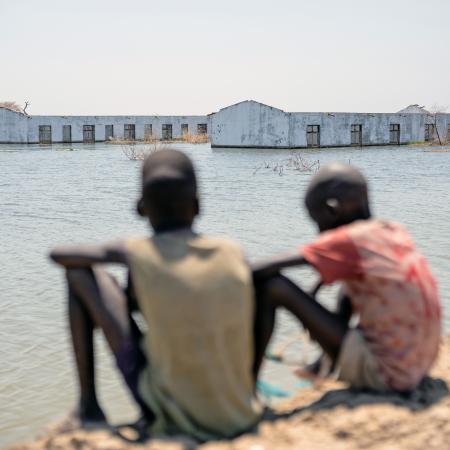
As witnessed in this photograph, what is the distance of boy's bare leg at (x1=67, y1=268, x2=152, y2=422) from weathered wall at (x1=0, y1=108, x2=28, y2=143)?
42334mm

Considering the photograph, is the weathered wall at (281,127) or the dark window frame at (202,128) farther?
the dark window frame at (202,128)

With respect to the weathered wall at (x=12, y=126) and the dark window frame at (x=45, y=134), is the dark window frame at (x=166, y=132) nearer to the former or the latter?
the dark window frame at (x=45, y=134)

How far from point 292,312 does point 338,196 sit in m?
0.44

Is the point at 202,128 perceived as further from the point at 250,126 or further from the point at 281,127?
the point at 281,127

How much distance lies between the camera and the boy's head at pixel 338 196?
2.45 metres

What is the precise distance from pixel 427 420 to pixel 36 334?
280cm

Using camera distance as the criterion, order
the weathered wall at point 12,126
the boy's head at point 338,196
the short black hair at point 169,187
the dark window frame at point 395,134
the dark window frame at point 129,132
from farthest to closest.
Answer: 1. the dark window frame at point 129,132
2. the weathered wall at point 12,126
3. the dark window frame at point 395,134
4. the boy's head at point 338,196
5. the short black hair at point 169,187

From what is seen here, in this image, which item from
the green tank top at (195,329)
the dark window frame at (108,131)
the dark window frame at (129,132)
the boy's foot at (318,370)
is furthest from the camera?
the dark window frame at (129,132)

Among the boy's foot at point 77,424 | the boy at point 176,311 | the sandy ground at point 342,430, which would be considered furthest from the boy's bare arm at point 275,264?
the boy's foot at point 77,424

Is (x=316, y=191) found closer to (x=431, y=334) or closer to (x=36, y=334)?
(x=431, y=334)

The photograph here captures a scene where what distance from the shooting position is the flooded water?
3.62 meters

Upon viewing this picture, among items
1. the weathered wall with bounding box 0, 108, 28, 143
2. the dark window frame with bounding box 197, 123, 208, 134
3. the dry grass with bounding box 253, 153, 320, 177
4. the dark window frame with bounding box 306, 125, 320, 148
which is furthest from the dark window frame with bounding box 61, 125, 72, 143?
the dry grass with bounding box 253, 153, 320, 177

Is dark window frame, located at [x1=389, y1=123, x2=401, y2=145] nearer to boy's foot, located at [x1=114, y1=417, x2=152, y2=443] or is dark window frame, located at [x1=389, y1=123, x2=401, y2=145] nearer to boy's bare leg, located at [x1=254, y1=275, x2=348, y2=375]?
boy's bare leg, located at [x1=254, y1=275, x2=348, y2=375]

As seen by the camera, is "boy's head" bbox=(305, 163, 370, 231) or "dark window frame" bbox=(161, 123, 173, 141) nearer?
"boy's head" bbox=(305, 163, 370, 231)
